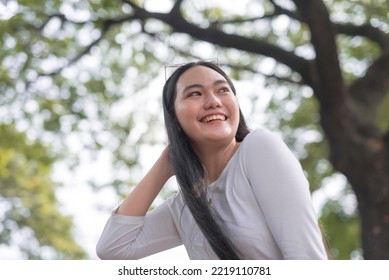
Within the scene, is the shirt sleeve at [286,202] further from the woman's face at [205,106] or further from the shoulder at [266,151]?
the woman's face at [205,106]

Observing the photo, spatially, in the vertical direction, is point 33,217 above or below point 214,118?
above

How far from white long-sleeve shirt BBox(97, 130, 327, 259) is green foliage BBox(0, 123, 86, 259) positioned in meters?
13.9

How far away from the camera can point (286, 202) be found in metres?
1.94

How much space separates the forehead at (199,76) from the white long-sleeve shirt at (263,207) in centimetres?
24

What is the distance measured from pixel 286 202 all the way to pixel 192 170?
37 centimetres

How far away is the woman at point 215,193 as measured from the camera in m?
1.95

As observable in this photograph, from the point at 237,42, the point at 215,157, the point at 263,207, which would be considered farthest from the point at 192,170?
the point at 237,42

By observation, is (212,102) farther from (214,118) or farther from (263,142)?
(263,142)

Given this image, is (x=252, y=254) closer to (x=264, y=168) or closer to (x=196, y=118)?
(x=264, y=168)

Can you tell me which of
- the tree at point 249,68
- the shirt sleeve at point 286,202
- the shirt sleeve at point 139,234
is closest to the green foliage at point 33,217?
the tree at point 249,68

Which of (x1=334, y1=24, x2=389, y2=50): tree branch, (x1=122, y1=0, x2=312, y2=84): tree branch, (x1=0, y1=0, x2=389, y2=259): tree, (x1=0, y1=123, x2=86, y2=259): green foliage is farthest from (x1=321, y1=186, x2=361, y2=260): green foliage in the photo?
(x1=0, y1=123, x2=86, y2=259): green foliage

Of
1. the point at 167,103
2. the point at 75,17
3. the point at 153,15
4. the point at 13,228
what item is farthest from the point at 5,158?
the point at 13,228
